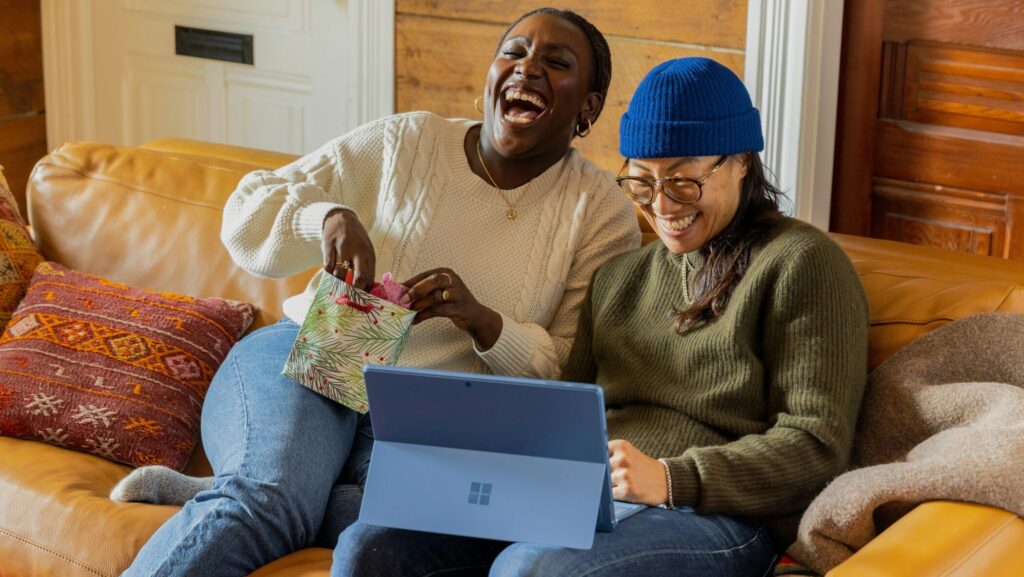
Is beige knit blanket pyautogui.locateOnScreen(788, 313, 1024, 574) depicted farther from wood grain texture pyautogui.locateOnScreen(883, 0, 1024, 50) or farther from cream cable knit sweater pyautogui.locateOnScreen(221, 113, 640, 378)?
wood grain texture pyautogui.locateOnScreen(883, 0, 1024, 50)

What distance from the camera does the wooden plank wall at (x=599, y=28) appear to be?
3.12m

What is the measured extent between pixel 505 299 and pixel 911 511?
0.78 metres

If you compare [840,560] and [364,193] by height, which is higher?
[364,193]

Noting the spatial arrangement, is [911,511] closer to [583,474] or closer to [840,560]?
[840,560]

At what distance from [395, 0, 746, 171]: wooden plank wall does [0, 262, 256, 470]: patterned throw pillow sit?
4.22 ft

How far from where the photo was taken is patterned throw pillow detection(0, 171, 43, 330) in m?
2.43

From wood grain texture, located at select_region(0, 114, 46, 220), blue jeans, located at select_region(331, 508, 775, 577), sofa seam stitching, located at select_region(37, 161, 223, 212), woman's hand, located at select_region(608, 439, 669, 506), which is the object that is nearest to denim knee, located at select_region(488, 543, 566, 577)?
blue jeans, located at select_region(331, 508, 775, 577)

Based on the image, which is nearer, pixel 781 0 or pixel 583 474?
pixel 583 474

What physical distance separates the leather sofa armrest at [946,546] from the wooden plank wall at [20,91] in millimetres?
3492

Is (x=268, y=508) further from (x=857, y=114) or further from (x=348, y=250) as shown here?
(x=857, y=114)

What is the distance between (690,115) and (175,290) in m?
1.13

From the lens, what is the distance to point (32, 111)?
14.2ft

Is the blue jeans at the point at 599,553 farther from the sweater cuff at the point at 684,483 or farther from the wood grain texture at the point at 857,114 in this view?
the wood grain texture at the point at 857,114

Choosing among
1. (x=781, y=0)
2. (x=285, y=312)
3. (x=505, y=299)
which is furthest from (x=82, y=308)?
(x=781, y=0)
